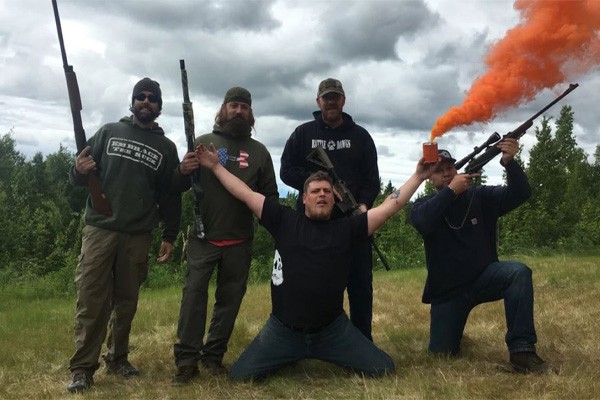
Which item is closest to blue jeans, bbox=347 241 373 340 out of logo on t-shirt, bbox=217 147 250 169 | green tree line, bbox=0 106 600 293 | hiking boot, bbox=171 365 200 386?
logo on t-shirt, bbox=217 147 250 169

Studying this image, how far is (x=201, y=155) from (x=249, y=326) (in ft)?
11.7

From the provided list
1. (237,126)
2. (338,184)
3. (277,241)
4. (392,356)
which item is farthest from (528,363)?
(237,126)

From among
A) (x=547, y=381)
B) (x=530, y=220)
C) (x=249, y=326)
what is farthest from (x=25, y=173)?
(x=547, y=381)

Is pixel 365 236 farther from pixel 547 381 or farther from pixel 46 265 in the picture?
pixel 46 265

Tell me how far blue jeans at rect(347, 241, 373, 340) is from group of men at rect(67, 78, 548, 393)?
0.02 metres

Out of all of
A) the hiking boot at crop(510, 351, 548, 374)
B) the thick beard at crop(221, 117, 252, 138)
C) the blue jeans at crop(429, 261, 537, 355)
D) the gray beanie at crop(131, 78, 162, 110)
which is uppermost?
the gray beanie at crop(131, 78, 162, 110)

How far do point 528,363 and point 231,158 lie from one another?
3605mm

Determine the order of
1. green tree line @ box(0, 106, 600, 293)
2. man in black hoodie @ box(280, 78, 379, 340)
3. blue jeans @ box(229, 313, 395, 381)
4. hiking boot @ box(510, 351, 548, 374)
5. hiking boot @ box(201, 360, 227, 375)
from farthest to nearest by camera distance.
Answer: green tree line @ box(0, 106, 600, 293) < man in black hoodie @ box(280, 78, 379, 340) < hiking boot @ box(201, 360, 227, 375) < blue jeans @ box(229, 313, 395, 381) < hiking boot @ box(510, 351, 548, 374)

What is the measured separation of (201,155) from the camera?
18.9 ft

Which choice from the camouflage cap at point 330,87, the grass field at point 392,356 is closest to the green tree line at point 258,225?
the grass field at point 392,356

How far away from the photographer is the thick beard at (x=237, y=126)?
233 inches

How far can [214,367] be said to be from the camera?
5934 mm

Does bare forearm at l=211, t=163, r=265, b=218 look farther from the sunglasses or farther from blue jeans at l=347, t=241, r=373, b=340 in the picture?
blue jeans at l=347, t=241, r=373, b=340

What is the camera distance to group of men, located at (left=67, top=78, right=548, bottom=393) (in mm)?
5570
